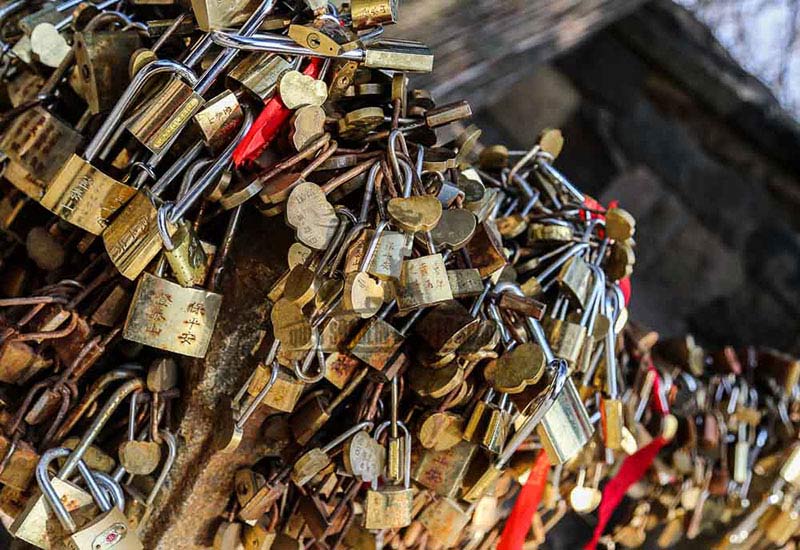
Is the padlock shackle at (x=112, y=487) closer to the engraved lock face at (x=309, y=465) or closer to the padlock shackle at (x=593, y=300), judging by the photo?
the engraved lock face at (x=309, y=465)

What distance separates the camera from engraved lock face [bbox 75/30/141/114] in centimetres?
84

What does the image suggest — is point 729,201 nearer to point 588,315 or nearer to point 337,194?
point 588,315

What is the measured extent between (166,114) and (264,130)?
0.32 ft

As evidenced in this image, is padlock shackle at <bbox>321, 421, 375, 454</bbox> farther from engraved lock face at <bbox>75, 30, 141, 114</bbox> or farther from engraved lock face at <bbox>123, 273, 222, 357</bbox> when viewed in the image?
engraved lock face at <bbox>75, 30, 141, 114</bbox>

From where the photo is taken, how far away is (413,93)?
92 cm

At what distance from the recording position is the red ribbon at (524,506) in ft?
3.24

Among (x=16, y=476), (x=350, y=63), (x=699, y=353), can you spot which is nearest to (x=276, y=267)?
(x=350, y=63)

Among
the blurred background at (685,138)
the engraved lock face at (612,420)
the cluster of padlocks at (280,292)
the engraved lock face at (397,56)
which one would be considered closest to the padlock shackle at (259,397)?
the cluster of padlocks at (280,292)

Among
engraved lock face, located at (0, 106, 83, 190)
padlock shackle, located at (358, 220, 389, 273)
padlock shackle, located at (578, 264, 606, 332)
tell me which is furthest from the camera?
padlock shackle, located at (578, 264, 606, 332)

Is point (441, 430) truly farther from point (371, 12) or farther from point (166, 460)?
point (371, 12)

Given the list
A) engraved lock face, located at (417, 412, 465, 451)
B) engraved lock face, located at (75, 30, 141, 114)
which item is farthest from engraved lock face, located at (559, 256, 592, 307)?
engraved lock face, located at (75, 30, 141, 114)

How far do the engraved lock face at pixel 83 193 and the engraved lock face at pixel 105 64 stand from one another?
3.5 inches

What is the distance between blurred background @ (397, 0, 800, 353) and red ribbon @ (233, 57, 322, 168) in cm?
182

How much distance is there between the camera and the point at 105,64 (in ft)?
2.78
